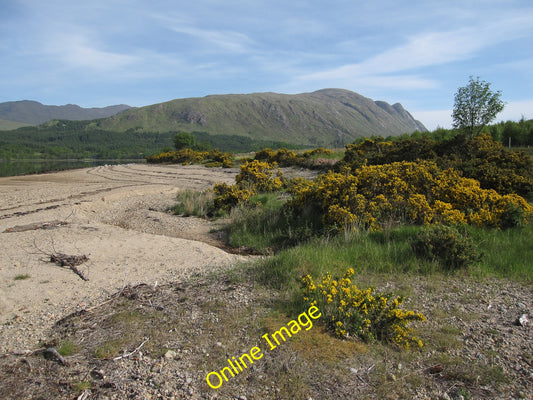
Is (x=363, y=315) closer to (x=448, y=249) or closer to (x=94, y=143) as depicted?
(x=448, y=249)

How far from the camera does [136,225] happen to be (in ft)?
37.1

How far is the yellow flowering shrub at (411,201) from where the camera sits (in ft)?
24.2

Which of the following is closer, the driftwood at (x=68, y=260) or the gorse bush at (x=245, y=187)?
the driftwood at (x=68, y=260)

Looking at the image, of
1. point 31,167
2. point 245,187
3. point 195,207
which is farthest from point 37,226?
point 31,167

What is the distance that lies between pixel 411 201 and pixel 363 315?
458 cm

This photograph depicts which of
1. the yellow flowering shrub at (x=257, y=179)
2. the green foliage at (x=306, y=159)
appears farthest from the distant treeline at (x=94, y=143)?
the yellow flowering shrub at (x=257, y=179)

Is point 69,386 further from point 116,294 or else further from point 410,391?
point 410,391

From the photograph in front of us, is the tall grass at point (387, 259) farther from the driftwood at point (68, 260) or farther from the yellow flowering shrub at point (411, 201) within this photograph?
the driftwood at point (68, 260)

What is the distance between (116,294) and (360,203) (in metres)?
5.05

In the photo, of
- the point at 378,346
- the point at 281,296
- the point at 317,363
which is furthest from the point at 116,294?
the point at 378,346

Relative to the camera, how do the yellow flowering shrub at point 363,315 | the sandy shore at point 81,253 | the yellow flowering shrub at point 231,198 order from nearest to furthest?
the yellow flowering shrub at point 363,315 < the sandy shore at point 81,253 < the yellow flowering shrub at point 231,198

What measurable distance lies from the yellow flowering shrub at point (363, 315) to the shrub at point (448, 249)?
1.98 m

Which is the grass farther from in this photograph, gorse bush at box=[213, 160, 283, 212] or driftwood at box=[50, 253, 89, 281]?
driftwood at box=[50, 253, 89, 281]

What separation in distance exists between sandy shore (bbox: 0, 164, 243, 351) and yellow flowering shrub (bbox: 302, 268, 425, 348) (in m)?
2.75
